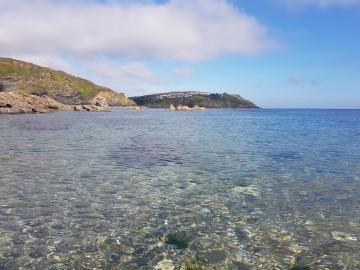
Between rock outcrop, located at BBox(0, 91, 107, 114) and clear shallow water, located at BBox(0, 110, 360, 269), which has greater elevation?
rock outcrop, located at BBox(0, 91, 107, 114)

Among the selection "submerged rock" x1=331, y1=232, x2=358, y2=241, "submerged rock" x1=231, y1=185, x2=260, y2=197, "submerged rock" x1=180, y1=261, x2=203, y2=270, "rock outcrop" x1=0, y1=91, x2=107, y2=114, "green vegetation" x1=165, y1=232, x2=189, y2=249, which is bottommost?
"submerged rock" x1=180, y1=261, x2=203, y2=270

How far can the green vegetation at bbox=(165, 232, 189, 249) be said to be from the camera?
12.5 metres

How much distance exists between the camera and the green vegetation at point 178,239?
12.5m

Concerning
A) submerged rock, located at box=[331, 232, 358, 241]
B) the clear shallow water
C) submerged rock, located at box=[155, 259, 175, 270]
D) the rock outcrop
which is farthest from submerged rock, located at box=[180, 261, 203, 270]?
the rock outcrop

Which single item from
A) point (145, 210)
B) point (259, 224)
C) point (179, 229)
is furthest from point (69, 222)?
point (259, 224)

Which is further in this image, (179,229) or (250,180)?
(250,180)

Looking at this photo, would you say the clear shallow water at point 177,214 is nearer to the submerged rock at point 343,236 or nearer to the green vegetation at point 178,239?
the submerged rock at point 343,236

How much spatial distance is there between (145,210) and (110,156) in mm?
17041

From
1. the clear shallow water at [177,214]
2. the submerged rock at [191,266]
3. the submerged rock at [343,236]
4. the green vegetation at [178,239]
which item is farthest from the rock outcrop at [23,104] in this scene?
the submerged rock at [343,236]

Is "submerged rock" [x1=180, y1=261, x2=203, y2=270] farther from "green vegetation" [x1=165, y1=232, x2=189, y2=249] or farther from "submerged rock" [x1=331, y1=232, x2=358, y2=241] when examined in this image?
"submerged rock" [x1=331, y1=232, x2=358, y2=241]

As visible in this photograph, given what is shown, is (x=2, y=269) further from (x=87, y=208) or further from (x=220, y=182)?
(x=220, y=182)

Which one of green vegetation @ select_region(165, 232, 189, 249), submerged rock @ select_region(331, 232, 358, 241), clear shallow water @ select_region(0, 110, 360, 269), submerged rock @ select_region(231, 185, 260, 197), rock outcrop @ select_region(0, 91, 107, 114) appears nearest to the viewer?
clear shallow water @ select_region(0, 110, 360, 269)

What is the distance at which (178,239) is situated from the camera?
12945mm

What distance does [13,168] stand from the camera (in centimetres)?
2570
